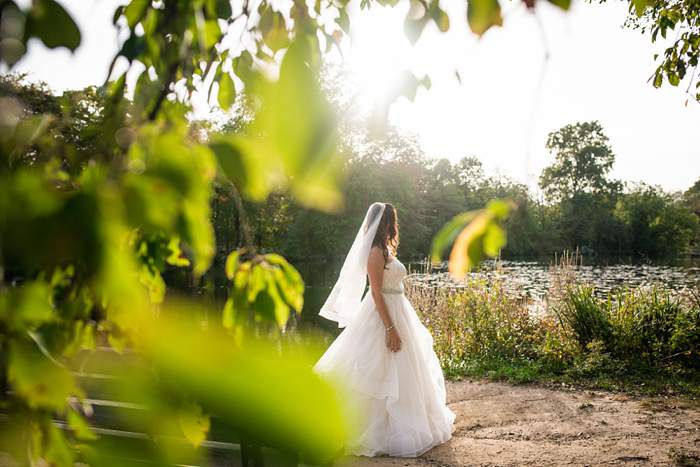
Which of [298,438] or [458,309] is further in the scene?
[458,309]

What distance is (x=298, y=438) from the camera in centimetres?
28

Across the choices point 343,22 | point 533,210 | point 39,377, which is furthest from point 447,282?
point 39,377

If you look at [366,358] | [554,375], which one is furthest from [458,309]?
[366,358]

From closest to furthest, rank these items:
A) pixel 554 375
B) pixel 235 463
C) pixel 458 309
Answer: pixel 235 463, pixel 554 375, pixel 458 309

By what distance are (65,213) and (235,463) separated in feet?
14.9

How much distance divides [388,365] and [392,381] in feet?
0.53

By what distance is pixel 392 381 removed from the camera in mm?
5070

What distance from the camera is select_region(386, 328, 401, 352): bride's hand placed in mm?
5164

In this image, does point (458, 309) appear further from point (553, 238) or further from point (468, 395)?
point (553, 238)

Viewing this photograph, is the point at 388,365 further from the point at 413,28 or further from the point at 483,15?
the point at 483,15

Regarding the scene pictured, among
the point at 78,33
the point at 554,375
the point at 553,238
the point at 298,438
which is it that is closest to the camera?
the point at 298,438

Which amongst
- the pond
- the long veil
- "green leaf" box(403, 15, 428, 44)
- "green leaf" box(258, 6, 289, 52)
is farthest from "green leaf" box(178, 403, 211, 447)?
the pond

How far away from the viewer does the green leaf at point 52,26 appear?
511mm

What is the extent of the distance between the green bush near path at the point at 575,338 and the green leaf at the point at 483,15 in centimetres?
703
